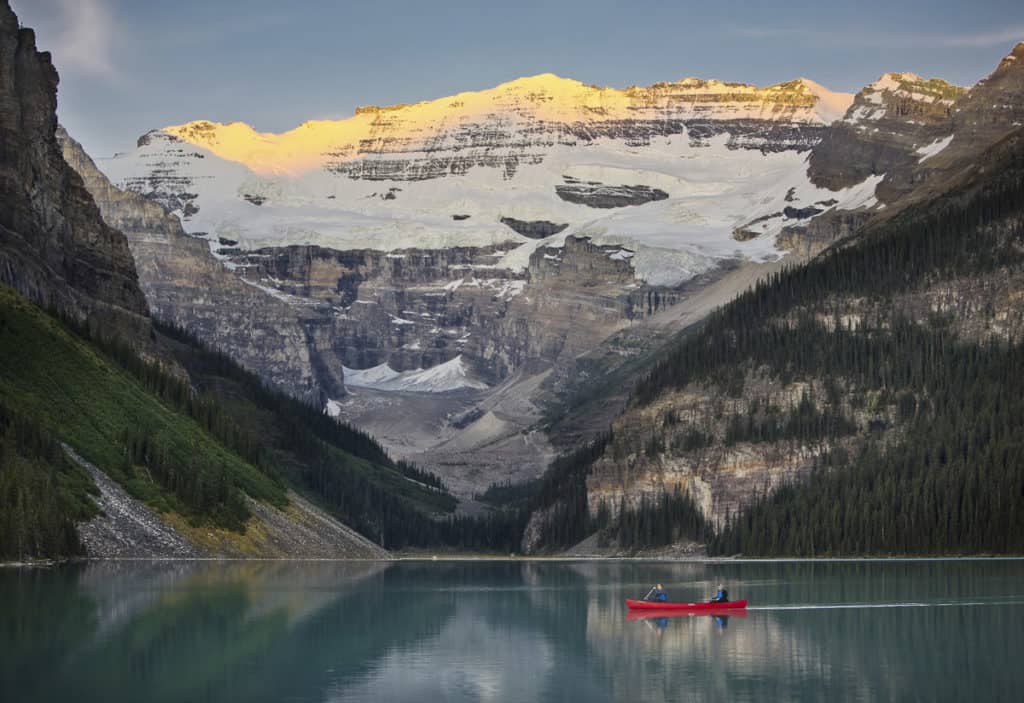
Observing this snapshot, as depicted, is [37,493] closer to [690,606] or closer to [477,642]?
[477,642]

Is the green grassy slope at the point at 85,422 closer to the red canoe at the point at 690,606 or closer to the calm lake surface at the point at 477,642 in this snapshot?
the calm lake surface at the point at 477,642

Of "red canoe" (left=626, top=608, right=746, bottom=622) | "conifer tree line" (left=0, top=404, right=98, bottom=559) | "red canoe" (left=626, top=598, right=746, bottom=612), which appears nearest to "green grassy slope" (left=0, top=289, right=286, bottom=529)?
"conifer tree line" (left=0, top=404, right=98, bottom=559)

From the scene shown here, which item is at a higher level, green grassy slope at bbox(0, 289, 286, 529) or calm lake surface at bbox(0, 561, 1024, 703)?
green grassy slope at bbox(0, 289, 286, 529)

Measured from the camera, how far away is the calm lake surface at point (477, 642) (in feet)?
281

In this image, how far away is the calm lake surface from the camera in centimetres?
8556

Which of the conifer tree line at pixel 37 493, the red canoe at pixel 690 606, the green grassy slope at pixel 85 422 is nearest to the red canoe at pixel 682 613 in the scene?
the red canoe at pixel 690 606

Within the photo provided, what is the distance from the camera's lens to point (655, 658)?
99312 mm

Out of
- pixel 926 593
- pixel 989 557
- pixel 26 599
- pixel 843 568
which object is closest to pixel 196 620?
pixel 26 599

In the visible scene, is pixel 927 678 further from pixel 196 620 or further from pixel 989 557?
pixel 989 557

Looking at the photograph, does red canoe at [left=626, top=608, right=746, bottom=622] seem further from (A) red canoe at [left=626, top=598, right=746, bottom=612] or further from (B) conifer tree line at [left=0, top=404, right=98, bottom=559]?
(B) conifer tree line at [left=0, top=404, right=98, bottom=559]

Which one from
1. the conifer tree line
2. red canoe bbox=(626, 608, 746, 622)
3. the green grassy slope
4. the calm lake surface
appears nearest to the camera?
the calm lake surface

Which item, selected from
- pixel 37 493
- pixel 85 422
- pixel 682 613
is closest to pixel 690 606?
pixel 682 613

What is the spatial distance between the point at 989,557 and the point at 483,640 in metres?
102

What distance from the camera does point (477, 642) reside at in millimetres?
108812
